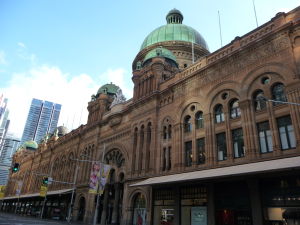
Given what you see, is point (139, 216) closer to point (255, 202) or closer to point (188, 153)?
point (188, 153)

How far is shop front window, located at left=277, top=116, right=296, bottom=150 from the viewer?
70.0 feet

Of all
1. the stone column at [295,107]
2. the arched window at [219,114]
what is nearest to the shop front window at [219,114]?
the arched window at [219,114]

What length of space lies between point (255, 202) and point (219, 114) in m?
9.71

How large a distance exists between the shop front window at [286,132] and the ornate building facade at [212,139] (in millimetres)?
80

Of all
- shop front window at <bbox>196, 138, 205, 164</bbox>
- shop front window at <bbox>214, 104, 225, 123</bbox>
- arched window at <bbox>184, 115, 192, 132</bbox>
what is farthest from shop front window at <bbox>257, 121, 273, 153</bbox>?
arched window at <bbox>184, 115, 192, 132</bbox>

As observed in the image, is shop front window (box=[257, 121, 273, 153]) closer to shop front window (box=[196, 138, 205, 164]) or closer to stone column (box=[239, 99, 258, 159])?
stone column (box=[239, 99, 258, 159])

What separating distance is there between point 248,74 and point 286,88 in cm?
432

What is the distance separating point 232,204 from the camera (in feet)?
77.7

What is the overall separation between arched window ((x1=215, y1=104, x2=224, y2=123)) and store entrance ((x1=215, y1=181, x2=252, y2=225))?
6.54 m

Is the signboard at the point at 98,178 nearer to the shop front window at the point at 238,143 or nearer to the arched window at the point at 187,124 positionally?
the arched window at the point at 187,124

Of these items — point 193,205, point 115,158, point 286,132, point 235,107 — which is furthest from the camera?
point 115,158

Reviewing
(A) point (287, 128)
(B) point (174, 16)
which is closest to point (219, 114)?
(A) point (287, 128)

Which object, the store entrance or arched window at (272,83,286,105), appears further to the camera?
arched window at (272,83,286,105)

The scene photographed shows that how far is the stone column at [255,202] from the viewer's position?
69.0 ft
